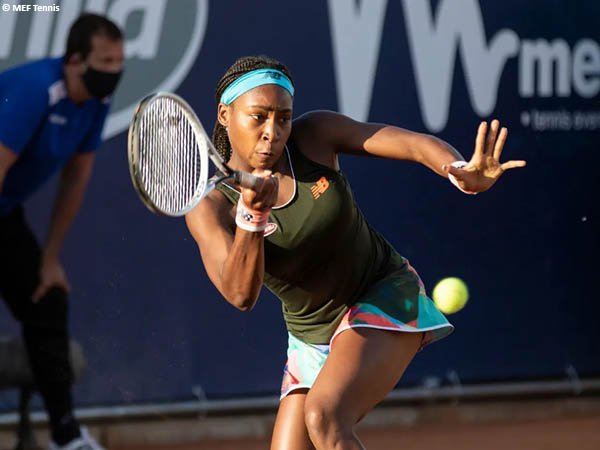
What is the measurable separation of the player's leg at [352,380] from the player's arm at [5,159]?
86.0 inches

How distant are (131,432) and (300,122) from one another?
8.22 feet

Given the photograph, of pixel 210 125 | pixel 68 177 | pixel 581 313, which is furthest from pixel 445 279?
pixel 68 177

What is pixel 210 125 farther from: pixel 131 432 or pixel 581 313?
pixel 581 313

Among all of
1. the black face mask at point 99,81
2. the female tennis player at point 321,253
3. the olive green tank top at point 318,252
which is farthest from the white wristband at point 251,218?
the black face mask at point 99,81

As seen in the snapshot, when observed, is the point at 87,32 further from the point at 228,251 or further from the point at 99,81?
the point at 228,251

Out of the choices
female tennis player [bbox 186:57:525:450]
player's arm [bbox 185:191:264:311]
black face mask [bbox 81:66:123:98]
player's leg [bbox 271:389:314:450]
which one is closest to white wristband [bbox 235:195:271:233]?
player's arm [bbox 185:191:264:311]

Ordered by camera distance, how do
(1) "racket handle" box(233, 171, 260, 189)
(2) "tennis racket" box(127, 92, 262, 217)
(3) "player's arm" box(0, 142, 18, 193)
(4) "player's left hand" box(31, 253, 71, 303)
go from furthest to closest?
(4) "player's left hand" box(31, 253, 71, 303) < (3) "player's arm" box(0, 142, 18, 193) < (2) "tennis racket" box(127, 92, 262, 217) < (1) "racket handle" box(233, 171, 260, 189)

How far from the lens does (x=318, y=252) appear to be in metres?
3.62

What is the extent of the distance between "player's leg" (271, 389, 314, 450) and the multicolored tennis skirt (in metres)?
0.03

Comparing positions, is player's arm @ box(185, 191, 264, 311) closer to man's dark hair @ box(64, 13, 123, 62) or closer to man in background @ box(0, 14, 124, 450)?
man in background @ box(0, 14, 124, 450)

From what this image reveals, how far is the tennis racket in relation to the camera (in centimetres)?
314

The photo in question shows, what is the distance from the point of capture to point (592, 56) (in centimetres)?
659

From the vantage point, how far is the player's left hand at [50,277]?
5.42 m

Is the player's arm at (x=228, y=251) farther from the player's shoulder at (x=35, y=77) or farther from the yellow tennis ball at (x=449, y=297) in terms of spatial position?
the yellow tennis ball at (x=449, y=297)
